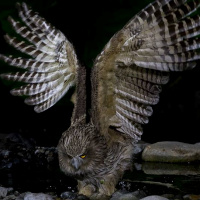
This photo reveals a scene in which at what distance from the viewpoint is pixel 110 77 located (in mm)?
5148

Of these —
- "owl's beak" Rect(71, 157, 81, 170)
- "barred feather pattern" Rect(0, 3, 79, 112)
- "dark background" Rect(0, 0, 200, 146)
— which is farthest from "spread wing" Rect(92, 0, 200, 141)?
"dark background" Rect(0, 0, 200, 146)

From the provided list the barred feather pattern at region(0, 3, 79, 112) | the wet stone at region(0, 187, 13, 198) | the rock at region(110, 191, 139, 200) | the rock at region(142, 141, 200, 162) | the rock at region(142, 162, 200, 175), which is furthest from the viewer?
the rock at region(142, 141, 200, 162)

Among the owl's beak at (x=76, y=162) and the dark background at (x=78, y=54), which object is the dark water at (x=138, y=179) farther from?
the dark background at (x=78, y=54)

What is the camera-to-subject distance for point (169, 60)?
4.99 meters

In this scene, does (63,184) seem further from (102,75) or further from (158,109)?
(158,109)

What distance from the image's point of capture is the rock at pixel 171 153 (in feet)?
21.9

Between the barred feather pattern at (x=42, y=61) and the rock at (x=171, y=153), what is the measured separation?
5.18 feet

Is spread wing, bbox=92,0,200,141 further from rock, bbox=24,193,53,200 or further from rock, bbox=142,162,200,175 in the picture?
rock, bbox=142,162,200,175

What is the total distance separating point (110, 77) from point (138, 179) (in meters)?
1.41

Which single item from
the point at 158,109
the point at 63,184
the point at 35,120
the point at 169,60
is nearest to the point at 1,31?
the point at 35,120

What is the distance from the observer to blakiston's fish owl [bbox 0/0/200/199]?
4852mm

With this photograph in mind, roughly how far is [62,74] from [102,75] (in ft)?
2.81

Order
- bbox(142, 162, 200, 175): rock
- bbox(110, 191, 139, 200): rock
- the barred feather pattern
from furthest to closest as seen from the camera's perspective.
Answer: bbox(142, 162, 200, 175): rock, the barred feather pattern, bbox(110, 191, 139, 200): rock

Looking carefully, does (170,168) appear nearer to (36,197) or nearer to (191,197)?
(191,197)
